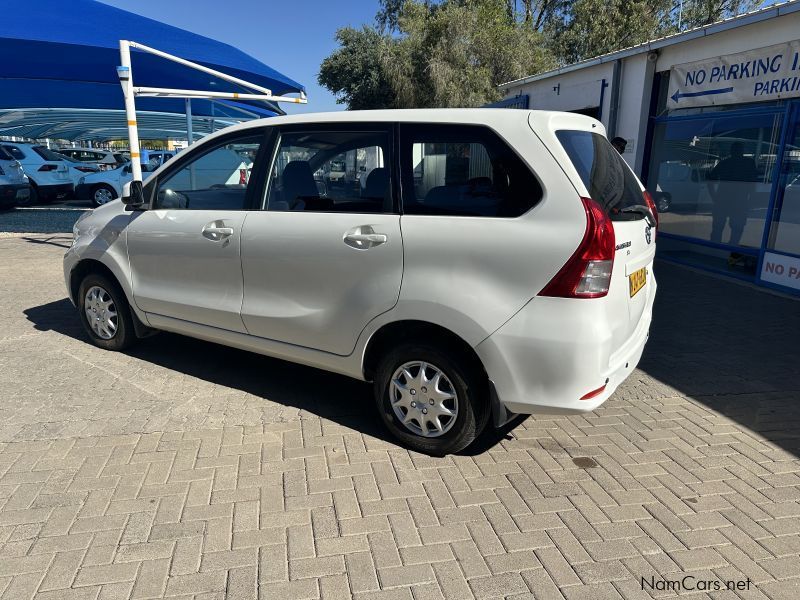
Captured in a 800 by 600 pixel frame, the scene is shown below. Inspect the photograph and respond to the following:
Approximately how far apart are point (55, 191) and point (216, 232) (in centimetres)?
1587

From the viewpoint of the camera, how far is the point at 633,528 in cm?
273

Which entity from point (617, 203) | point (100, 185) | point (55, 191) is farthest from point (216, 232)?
point (55, 191)

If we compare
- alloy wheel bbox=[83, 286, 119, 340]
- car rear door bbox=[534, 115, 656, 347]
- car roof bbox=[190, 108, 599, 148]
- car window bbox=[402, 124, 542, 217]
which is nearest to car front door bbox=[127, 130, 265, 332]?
car roof bbox=[190, 108, 599, 148]

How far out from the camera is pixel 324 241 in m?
3.40

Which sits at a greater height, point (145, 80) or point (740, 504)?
point (145, 80)

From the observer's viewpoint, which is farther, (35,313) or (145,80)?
(145,80)

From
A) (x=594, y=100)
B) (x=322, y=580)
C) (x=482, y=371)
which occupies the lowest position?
(x=322, y=580)

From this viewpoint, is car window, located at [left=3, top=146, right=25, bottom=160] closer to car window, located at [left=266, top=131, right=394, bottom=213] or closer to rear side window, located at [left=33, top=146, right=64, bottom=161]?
rear side window, located at [left=33, top=146, right=64, bottom=161]

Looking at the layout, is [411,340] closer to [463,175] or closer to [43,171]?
[463,175]

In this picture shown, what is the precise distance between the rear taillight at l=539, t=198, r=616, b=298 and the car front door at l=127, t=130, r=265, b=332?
6.88ft

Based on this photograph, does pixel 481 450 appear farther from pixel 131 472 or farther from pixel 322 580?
pixel 131 472

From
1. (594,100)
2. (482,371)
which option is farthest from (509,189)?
(594,100)

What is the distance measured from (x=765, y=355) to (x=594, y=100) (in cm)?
680

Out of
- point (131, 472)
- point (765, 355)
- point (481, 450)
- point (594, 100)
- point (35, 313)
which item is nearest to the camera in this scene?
point (131, 472)
